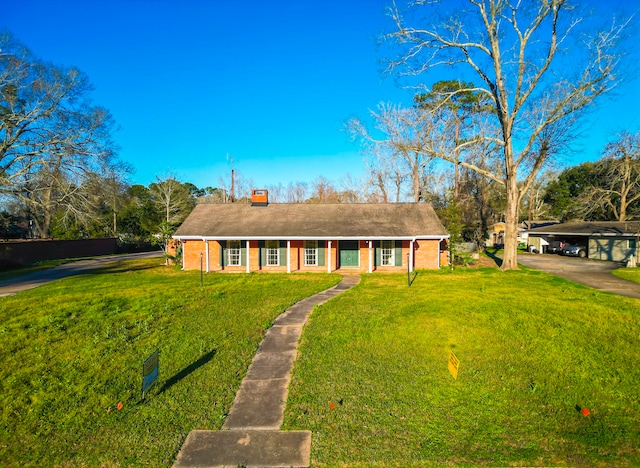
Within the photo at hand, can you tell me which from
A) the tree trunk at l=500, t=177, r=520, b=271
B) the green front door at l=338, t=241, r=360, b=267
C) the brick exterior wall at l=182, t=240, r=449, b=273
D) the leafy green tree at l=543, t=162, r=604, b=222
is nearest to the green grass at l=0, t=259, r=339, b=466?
the brick exterior wall at l=182, t=240, r=449, b=273

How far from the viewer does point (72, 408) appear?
512 cm

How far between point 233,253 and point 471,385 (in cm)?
1654

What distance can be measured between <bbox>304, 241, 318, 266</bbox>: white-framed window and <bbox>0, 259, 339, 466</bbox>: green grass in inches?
263

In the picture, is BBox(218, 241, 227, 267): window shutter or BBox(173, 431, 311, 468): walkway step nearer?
BBox(173, 431, 311, 468): walkway step

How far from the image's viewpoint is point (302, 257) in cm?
2006

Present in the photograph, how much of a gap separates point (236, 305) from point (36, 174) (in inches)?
710

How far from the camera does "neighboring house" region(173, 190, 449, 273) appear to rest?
62.0 ft

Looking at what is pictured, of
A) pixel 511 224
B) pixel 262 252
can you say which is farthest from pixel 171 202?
pixel 511 224

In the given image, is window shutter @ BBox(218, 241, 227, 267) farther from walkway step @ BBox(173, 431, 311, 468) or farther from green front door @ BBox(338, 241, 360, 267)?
walkway step @ BBox(173, 431, 311, 468)

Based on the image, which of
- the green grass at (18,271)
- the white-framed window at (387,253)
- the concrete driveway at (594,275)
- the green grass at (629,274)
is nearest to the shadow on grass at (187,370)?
the white-framed window at (387,253)

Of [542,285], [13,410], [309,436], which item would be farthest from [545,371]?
[542,285]

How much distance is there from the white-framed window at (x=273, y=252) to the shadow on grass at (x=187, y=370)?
12.9 meters

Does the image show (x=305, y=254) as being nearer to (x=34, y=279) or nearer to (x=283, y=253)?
(x=283, y=253)

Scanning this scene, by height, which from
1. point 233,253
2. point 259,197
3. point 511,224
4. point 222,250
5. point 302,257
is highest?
point 259,197
